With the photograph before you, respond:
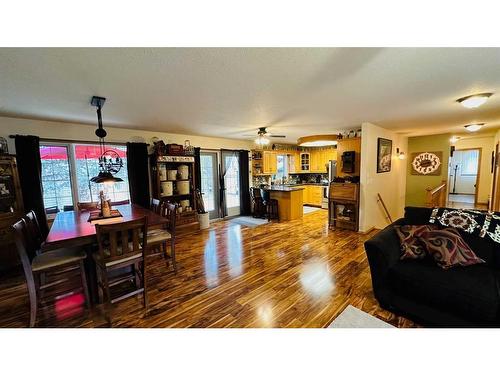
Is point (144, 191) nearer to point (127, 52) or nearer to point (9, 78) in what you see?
point (9, 78)

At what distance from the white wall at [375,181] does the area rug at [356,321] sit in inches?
108

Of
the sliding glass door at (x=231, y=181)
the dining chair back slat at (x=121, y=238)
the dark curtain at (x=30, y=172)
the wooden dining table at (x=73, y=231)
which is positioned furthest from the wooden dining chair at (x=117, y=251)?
the sliding glass door at (x=231, y=181)

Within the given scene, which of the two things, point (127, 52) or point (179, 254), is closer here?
point (127, 52)

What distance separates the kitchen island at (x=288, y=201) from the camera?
5450 millimetres

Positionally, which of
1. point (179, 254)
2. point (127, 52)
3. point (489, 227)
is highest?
point (127, 52)

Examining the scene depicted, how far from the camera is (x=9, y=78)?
180 cm

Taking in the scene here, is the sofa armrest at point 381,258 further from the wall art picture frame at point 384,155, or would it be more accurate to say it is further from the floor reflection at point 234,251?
the wall art picture frame at point 384,155

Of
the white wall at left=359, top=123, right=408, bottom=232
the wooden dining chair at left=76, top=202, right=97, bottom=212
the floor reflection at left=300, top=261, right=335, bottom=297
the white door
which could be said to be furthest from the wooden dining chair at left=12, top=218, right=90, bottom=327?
the white door

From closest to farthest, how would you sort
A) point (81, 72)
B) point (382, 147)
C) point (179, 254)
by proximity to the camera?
point (81, 72) → point (179, 254) → point (382, 147)

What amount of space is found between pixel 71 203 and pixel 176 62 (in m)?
3.56

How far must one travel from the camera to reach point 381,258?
191cm

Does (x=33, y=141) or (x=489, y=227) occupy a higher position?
(x=33, y=141)

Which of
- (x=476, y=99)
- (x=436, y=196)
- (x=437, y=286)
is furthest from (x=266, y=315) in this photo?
(x=436, y=196)
